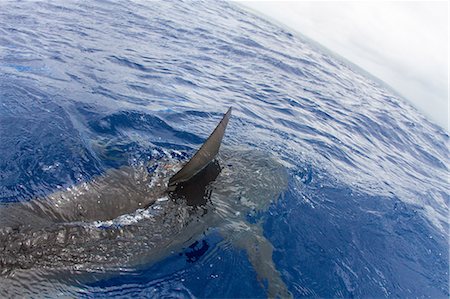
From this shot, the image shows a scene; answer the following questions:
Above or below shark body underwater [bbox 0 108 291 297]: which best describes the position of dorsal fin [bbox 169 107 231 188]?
above

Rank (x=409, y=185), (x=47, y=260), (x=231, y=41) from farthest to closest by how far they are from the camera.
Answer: (x=231, y=41) < (x=409, y=185) < (x=47, y=260)

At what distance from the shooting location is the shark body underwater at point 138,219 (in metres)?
4.06

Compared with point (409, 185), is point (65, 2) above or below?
below

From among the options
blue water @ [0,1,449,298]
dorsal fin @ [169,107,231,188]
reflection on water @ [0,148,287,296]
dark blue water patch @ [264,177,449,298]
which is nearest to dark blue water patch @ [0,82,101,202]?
blue water @ [0,1,449,298]

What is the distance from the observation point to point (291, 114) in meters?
13.3

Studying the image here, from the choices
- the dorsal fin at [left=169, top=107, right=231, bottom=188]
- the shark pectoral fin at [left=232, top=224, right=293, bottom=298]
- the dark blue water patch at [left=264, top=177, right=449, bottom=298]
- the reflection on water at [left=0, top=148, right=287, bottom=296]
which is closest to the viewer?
the reflection on water at [left=0, top=148, right=287, bottom=296]

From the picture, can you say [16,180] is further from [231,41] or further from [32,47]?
[231,41]

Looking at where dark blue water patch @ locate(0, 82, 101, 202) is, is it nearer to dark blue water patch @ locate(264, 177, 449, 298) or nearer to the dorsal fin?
the dorsal fin

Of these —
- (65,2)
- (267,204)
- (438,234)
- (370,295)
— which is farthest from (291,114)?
(65,2)

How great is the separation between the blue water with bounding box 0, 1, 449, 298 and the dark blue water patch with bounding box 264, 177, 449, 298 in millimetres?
26

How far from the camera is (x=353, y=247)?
6.70m

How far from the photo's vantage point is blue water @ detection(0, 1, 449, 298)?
5.36 m

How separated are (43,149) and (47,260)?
112 inches

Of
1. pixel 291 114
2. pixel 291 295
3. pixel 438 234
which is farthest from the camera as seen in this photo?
pixel 291 114
